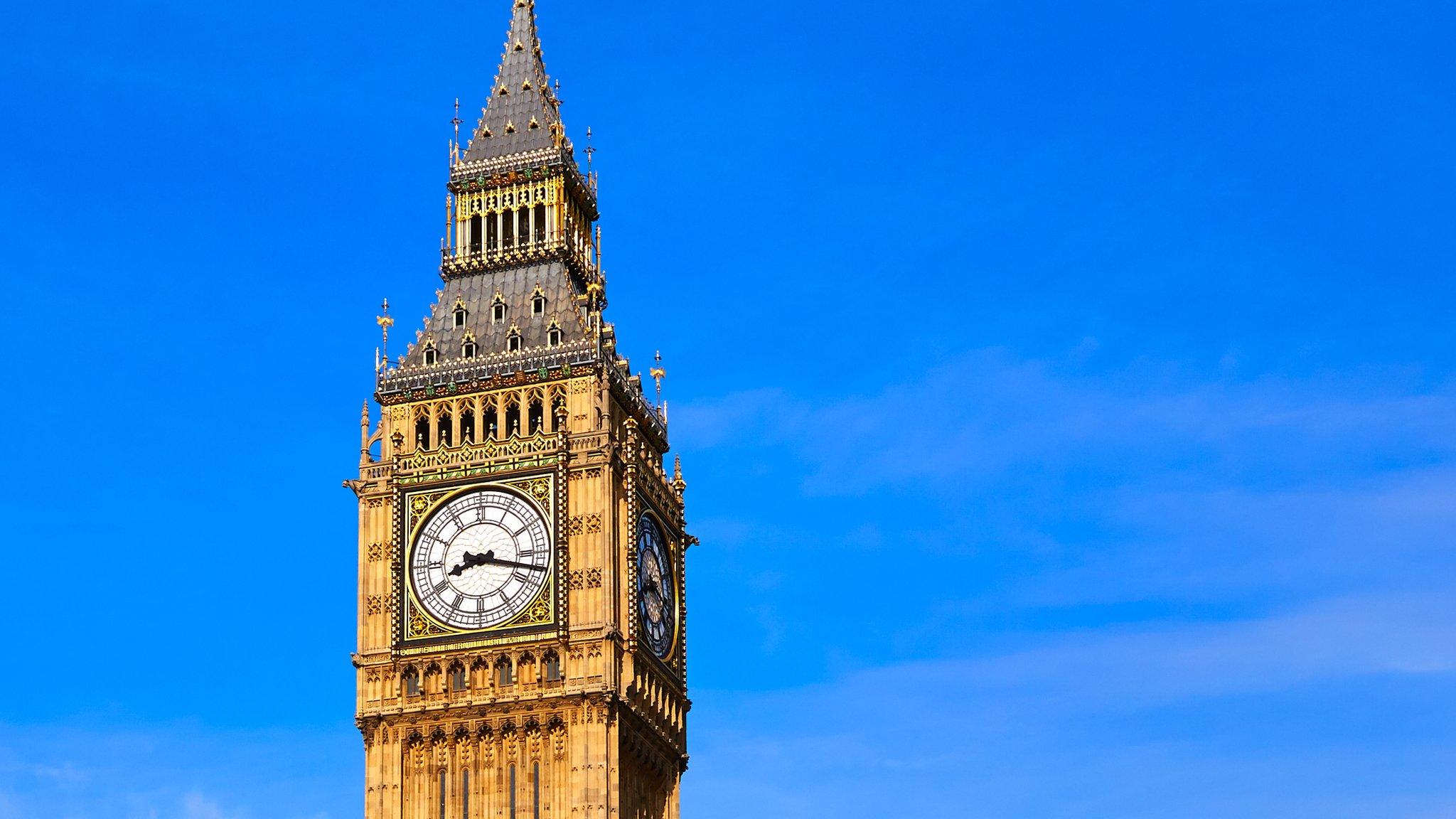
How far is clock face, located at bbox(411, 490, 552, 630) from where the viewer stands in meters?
108

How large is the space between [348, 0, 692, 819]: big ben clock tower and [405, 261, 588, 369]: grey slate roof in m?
0.08

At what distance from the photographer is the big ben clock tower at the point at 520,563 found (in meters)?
106

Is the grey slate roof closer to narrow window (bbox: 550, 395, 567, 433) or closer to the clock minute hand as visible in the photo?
narrow window (bbox: 550, 395, 567, 433)

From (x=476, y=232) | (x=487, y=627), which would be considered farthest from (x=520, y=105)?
(x=487, y=627)

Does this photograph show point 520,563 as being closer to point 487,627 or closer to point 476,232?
point 487,627

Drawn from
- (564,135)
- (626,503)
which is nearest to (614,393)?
(626,503)

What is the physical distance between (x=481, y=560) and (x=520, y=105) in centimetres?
2046

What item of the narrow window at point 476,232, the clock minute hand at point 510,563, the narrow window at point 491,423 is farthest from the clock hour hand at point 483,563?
the narrow window at point 476,232

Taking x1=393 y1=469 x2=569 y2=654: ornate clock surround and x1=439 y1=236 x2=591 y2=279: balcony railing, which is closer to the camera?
x1=393 y1=469 x2=569 y2=654: ornate clock surround

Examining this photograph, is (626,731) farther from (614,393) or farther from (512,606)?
(614,393)

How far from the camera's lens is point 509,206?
117562mm

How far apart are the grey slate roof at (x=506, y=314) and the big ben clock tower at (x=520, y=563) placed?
85mm

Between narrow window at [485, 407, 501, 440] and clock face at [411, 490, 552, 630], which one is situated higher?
narrow window at [485, 407, 501, 440]

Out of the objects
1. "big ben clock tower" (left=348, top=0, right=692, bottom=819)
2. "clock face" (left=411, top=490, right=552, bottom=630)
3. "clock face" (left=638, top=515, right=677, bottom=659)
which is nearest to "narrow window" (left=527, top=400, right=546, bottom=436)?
"big ben clock tower" (left=348, top=0, right=692, bottom=819)
